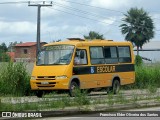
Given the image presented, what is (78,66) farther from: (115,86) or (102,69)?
(115,86)

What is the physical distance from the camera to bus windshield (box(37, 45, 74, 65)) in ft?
81.0

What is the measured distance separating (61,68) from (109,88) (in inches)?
167

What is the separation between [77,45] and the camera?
2514 centimetres

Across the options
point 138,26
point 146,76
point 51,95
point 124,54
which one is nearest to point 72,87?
point 51,95

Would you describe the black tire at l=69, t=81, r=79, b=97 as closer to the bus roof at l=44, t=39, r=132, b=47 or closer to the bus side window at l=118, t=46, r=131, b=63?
the bus roof at l=44, t=39, r=132, b=47

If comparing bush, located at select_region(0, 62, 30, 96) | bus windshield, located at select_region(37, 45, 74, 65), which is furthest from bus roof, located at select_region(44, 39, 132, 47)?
bush, located at select_region(0, 62, 30, 96)

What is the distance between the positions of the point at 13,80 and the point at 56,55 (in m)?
2.68

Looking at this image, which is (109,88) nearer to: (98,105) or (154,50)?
(98,105)

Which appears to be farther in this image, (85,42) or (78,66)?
(85,42)

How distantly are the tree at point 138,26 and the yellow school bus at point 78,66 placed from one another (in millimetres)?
68730

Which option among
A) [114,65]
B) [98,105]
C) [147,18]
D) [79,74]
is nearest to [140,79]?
[114,65]

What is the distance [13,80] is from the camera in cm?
2575

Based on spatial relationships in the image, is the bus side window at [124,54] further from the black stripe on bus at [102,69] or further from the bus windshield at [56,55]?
the bus windshield at [56,55]

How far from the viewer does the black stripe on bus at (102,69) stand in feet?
82.5
